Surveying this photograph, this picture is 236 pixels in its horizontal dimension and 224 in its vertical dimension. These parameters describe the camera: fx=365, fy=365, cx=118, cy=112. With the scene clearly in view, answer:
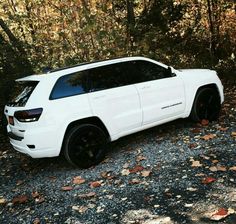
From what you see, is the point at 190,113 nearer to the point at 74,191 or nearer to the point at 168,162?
the point at 168,162

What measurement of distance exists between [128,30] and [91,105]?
6.74 m

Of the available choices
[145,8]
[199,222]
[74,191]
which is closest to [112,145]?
[74,191]

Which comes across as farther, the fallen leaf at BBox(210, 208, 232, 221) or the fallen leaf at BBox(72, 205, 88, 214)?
the fallen leaf at BBox(72, 205, 88, 214)

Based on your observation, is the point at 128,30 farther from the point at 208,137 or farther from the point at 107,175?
the point at 107,175

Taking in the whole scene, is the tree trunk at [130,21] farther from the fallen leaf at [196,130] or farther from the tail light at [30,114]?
the tail light at [30,114]

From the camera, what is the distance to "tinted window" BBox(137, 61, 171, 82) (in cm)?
709

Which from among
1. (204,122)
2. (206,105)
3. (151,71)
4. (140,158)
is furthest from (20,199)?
(206,105)

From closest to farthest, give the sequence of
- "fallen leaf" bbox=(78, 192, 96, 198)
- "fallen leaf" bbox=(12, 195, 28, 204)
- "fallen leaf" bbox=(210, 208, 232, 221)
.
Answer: "fallen leaf" bbox=(210, 208, 232, 221), "fallen leaf" bbox=(78, 192, 96, 198), "fallen leaf" bbox=(12, 195, 28, 204)

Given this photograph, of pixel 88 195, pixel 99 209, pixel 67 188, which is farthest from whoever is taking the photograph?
pixel 67 188

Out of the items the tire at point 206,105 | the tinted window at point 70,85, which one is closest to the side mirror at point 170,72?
the tire at point 206,105

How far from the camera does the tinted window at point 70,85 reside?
20.1ft

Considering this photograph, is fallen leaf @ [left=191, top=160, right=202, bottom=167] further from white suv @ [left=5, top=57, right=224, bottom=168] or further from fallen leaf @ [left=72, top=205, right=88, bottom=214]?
fallen leaf @ [left=72, top=205, right=88, bottom=214]

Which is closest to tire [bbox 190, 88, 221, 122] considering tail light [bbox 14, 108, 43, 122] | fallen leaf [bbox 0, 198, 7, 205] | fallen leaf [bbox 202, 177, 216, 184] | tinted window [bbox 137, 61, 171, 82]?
tinted window [bbox 137, 61, 171, 82]

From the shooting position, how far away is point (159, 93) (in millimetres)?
7043
